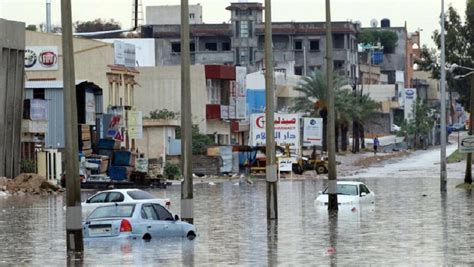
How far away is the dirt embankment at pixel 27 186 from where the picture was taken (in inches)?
2657

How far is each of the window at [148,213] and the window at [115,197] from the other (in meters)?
10.6

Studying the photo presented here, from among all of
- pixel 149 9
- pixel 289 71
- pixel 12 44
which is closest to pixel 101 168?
pixel 12 44

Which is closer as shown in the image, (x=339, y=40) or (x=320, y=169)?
(x=320, y=169)

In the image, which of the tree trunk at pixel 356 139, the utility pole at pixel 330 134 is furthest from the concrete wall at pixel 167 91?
the utility pole at pixel 330 134

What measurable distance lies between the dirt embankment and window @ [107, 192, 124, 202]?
914 inches

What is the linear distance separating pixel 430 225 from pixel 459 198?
18.5 meters

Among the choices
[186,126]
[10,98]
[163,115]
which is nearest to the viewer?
[186,126]

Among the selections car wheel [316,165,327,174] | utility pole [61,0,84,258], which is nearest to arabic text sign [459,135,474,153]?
car wheel [316,165,327,174]

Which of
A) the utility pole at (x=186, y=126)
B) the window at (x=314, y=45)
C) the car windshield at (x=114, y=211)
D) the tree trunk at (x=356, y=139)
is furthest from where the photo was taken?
the window at (x=314, y=45)

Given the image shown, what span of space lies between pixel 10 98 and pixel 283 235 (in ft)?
132

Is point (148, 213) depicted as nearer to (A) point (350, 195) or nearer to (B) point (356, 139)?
(A) point (350, 195)

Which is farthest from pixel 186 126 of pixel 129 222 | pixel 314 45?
pixel 314 45

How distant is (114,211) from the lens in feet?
105

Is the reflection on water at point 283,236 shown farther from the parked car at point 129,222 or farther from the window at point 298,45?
the window at point 298,45
